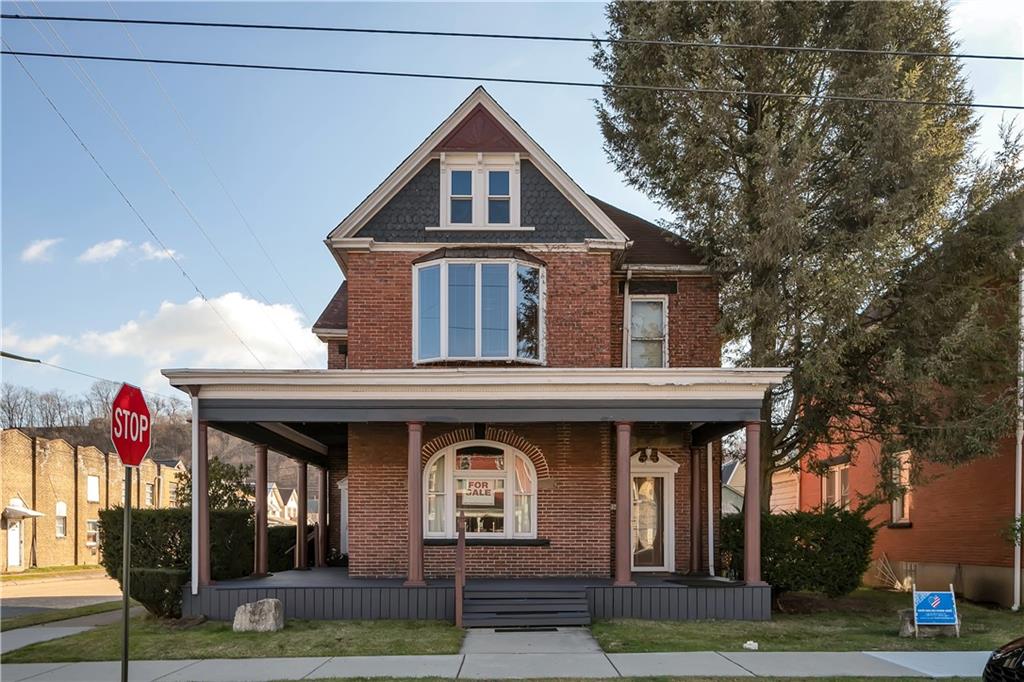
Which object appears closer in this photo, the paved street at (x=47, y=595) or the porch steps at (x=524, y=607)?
the porch steps at (x=524, y=607)

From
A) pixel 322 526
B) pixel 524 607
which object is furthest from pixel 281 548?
pixel 524 607

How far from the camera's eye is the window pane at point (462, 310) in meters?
16.9

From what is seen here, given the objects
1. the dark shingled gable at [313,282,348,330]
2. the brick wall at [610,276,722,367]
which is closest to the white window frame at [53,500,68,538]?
the dark shingled gable at [313,282,348,330]

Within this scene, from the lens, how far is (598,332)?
17.3 meters

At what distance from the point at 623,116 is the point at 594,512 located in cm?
860

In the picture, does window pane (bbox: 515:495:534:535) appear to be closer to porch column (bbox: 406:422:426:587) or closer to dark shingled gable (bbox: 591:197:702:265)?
porch column (bbox: 406:422:426:587)

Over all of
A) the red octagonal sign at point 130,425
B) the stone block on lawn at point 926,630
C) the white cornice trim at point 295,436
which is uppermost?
the red octagonal sign at point 130,425

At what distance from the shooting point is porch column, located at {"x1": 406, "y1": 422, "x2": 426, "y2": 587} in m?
14.6

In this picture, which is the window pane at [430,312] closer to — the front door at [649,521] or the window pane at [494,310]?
the window pane at [494,310]

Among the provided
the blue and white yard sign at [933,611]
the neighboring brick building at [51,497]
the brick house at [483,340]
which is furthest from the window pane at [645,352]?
the neighboring brick building at [51,497]

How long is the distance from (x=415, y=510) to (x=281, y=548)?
7.10 m

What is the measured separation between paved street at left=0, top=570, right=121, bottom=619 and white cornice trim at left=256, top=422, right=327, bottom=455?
6.63m

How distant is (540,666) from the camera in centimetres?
1072

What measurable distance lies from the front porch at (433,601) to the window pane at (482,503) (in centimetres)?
251
